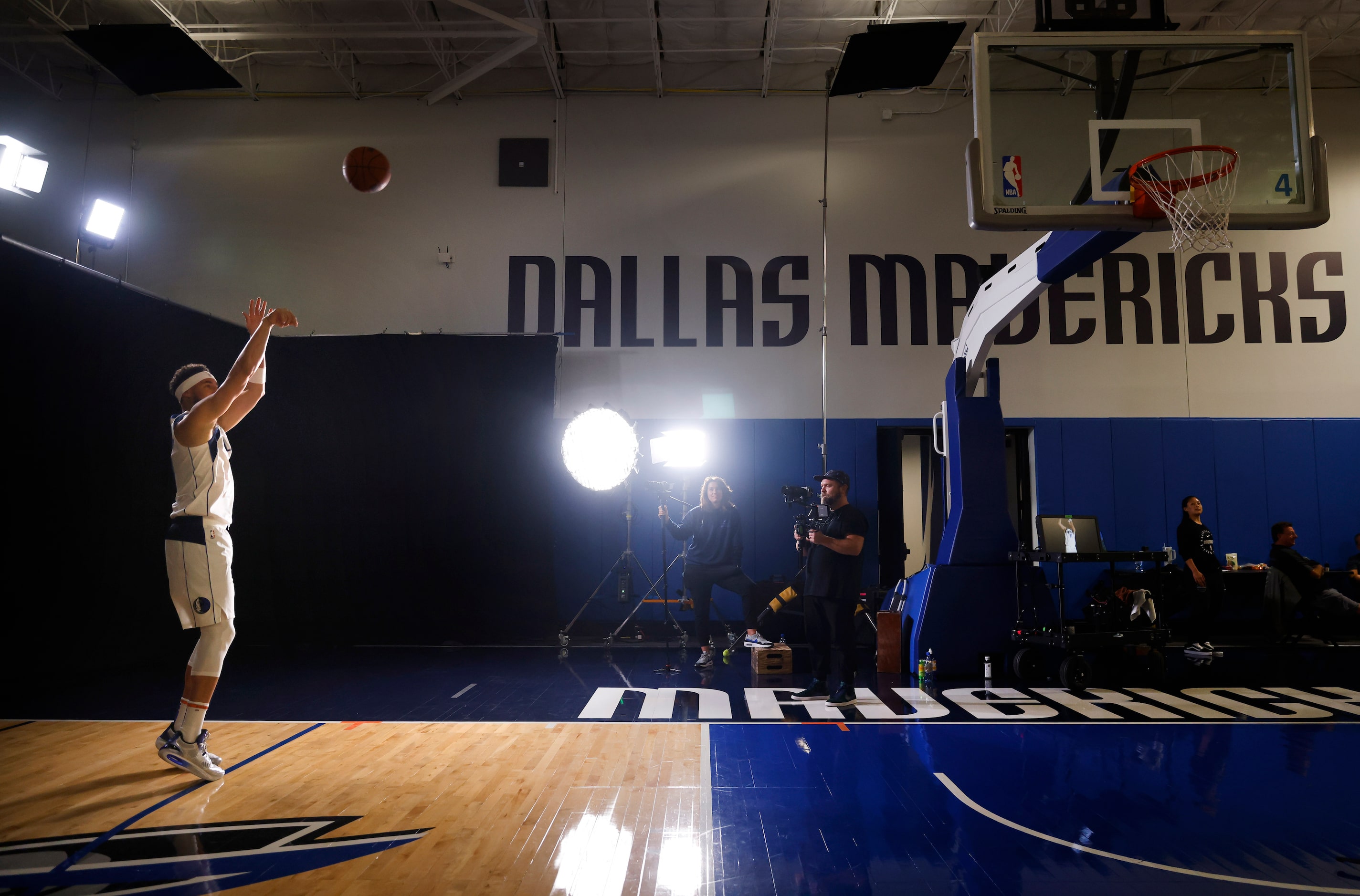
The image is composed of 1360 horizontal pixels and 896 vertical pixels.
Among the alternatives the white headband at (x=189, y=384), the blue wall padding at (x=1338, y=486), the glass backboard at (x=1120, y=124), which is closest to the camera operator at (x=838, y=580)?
the glass backboard at (x=1120, y=124)

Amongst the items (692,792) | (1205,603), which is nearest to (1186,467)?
(1205,603)

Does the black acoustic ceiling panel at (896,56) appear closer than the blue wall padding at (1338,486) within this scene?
Yes

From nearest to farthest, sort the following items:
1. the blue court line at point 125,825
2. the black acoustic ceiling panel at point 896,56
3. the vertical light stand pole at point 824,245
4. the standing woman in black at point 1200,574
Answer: the blue court line at point 125,825 < the standing woman in black at point 1200,574 < the black acoustic ceiling panel at point 896,56 < the vertical light stand pole at point 824,245

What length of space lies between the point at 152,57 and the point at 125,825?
26.3 feet

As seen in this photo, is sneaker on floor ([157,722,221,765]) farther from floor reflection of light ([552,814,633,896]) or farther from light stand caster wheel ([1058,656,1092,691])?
light stand caster wheel ([1058,656,1092,691])

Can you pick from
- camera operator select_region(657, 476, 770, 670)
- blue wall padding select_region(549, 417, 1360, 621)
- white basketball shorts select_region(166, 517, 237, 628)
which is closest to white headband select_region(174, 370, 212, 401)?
white basketball shorts select_region(166, 517, 237, 628)

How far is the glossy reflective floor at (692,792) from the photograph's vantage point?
7.94ft

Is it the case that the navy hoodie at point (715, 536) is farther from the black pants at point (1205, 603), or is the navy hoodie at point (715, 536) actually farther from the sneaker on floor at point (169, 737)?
the black pants at point (1205, 603)

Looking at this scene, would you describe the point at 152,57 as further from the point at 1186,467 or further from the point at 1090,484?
the point at 1186,467

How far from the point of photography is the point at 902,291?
884 centimetres

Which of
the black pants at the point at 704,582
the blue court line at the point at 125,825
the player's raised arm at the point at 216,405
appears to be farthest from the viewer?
the black pants at the point at 704,582

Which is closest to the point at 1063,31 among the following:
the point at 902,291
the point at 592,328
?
the point at 902,291

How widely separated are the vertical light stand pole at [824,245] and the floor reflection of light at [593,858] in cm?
614

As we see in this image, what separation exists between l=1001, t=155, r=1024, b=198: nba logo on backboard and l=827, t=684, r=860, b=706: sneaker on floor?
3335 mm
